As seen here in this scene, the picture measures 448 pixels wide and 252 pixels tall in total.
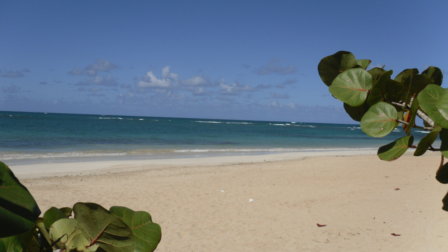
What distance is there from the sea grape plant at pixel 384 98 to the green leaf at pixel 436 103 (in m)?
0.06

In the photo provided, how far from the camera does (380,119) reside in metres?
0.77

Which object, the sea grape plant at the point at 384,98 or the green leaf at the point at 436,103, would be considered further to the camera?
the sea grape plant at the point at 384,98

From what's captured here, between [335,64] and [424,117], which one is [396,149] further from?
[335,64]

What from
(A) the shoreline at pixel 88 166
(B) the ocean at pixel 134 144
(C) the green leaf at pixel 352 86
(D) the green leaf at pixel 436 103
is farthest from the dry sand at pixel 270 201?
(D) the green leaf at pixel 436 103

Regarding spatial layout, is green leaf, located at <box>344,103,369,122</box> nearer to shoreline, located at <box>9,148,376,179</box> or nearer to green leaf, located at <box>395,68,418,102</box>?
green leaf, located at <box>395,68,418,102</box>

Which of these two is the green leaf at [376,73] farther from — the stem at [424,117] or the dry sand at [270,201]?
the dry sand at [270,201]

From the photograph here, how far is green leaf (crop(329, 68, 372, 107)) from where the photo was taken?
0.80 m

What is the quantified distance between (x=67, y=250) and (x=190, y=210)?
25.0 feet

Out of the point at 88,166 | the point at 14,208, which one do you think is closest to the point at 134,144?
the point at 88,166

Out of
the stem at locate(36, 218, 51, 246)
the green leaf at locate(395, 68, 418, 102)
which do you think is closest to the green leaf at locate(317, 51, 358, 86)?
the green leaf at locate(395, 68, 418, 102)

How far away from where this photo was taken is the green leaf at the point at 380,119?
2.51ft

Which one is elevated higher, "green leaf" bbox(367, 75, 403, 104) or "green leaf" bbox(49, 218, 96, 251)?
"green leaf" bbox(367, 75, 403, 104)

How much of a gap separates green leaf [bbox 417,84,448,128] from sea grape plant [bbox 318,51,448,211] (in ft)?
0.21

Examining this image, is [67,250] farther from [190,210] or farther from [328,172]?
[328,172]
